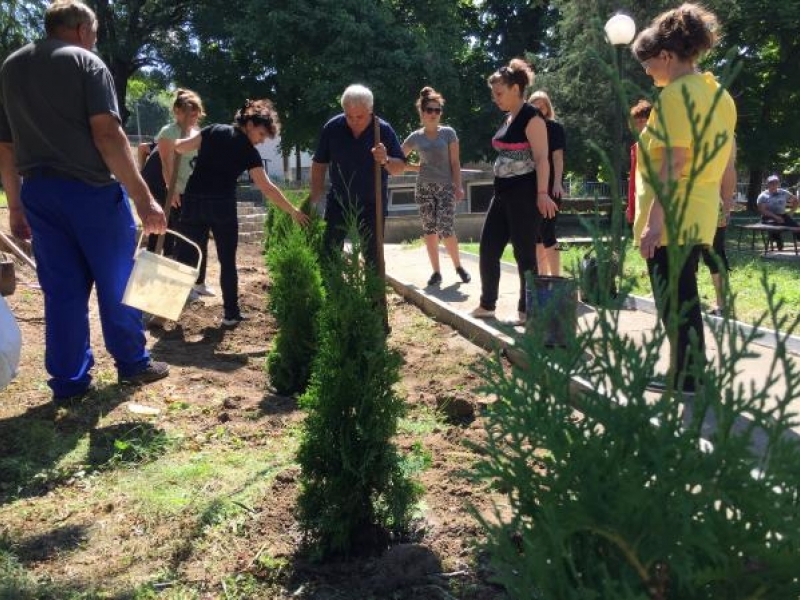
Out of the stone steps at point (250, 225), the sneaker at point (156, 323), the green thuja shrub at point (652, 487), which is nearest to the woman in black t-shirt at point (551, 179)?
the sneaker at point (156, 323)

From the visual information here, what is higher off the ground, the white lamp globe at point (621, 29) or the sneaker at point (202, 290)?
the white lamp globe at point (621, 29)

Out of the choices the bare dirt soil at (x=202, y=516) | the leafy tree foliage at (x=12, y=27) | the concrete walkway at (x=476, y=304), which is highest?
the leafy tree foliage at (x=12, y=27)

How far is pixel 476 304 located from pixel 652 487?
5.23 meters

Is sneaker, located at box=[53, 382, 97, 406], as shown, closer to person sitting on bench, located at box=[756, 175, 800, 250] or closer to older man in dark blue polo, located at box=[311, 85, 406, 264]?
older man in dark blue polo, located at box=[311, 85, 406, 264]

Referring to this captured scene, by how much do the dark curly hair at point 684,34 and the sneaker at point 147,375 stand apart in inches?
117

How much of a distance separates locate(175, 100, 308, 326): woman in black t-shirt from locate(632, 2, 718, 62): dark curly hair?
3.10 m

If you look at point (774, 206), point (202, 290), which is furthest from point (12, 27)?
point (774, 206)

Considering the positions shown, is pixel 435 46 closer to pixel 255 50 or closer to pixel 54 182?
pixel 255 50

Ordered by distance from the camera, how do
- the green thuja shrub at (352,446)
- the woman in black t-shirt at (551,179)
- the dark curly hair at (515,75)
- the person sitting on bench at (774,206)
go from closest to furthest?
the green thuja shrub at (352,446) < the dark curly hair at (515,75) < the woman in black t-shirt at (551,179) < the person sitting on bench at (774,206)

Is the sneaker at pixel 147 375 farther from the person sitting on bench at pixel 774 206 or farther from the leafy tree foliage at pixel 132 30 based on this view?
the leafy tree foliage at pixel 132 30

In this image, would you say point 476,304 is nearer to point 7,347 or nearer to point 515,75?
point 515,75

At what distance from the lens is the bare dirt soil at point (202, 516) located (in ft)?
7.48

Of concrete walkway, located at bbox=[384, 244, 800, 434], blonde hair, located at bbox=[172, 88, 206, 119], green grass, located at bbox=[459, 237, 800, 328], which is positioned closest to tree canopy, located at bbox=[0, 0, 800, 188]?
→ green grass, located at bbox=[459, 237, 800, 328]

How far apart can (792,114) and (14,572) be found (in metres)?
30.6
